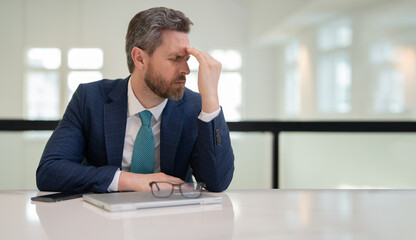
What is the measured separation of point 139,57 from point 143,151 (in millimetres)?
361

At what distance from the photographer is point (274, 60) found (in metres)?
5.21

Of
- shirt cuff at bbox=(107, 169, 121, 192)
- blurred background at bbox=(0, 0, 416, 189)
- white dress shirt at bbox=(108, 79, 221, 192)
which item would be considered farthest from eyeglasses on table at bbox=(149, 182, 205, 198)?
blurred background at bbox=(0, 0, 416, 189)

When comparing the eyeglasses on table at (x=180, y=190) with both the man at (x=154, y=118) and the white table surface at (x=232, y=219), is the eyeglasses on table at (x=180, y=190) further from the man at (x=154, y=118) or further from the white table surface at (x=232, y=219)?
the man at (x=154, y=118)

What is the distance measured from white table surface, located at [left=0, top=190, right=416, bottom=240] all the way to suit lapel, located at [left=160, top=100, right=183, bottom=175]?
0.42 metres

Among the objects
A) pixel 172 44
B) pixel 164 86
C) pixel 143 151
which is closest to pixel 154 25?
pixel 172 44

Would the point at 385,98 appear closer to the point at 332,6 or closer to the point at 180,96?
the point at 332,6

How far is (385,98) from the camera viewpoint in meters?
5.26

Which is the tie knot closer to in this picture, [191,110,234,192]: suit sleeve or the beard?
the beard

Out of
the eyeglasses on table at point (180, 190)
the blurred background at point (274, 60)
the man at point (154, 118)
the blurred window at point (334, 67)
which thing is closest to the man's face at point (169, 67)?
the man at point (154, 118)

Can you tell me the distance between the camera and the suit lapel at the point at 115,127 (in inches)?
60.7

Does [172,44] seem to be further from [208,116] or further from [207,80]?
[208,116]

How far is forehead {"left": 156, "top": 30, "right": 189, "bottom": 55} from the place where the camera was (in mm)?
1600

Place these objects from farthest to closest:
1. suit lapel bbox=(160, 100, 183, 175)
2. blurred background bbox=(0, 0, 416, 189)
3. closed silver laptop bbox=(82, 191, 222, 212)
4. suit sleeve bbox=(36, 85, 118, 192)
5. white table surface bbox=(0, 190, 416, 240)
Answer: blurred background bbox=(0, 0, 416, 189) → suit lapel bbox=(160, 100, 183, 175) → suit sleeve bbox=(36, 85, 118, 192) → closed silver laptop bbox=(82, 191, 222, 212) → white table surface bbox=(0, 190, 416, 240)

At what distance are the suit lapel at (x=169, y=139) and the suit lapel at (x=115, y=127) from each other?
0.14m
